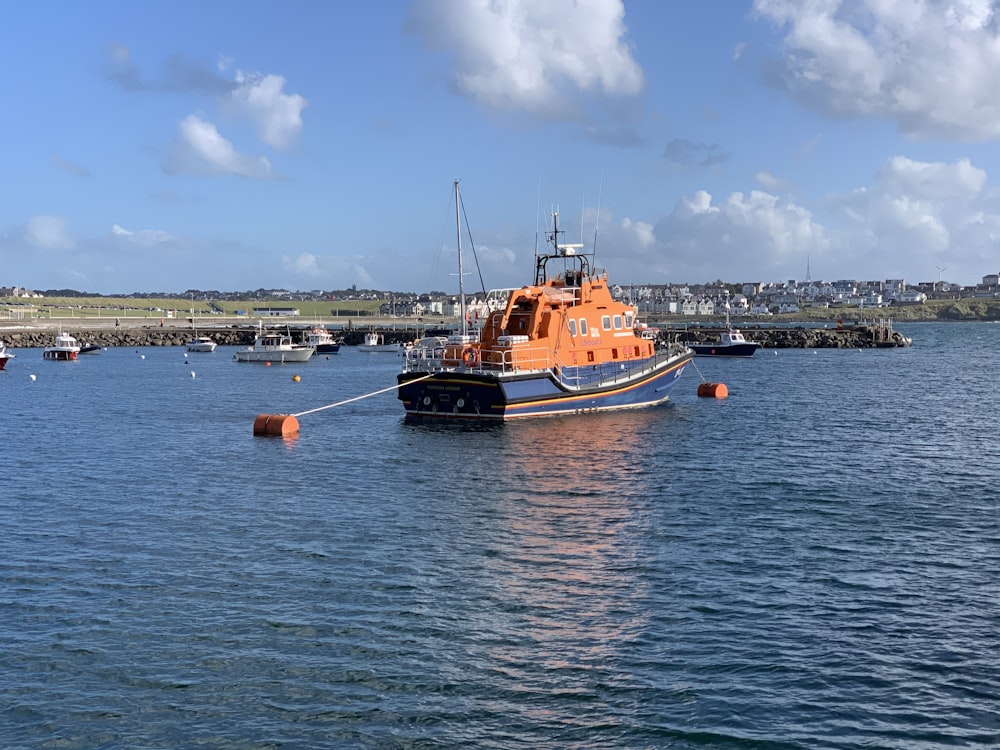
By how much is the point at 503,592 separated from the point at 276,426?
23.8 metres

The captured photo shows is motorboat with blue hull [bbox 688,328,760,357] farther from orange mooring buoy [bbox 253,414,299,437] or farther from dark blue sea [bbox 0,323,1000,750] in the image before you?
orange mooring buoy [bbox 253,414,299,437]

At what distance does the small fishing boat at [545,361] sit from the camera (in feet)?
139

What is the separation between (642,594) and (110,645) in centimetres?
918

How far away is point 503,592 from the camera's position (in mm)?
18781

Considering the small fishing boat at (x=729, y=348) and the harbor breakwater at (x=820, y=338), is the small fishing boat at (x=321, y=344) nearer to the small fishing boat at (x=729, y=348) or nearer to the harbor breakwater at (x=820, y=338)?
the small fishing boat at (x=729, y=348)

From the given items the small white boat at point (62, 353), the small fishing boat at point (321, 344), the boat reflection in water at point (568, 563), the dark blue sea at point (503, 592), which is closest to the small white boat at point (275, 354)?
the small fishing boat at point (321, 344)

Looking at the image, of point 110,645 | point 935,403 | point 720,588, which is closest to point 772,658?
point 720,588

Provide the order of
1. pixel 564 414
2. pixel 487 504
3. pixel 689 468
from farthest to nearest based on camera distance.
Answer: pixel 564 414 → pixel 689 468 → pixel 487 504

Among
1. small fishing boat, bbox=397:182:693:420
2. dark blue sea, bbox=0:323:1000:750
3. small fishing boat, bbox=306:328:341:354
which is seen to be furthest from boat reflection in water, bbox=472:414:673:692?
small fishing boat, bbox=306:328:341:354

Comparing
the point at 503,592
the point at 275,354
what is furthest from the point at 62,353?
the point at 503,592

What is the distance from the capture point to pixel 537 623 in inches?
669

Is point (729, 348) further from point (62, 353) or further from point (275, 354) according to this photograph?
point (62, 353)

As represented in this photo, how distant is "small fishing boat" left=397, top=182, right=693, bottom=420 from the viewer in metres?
42.5

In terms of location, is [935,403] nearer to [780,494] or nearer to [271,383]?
[780,494]
